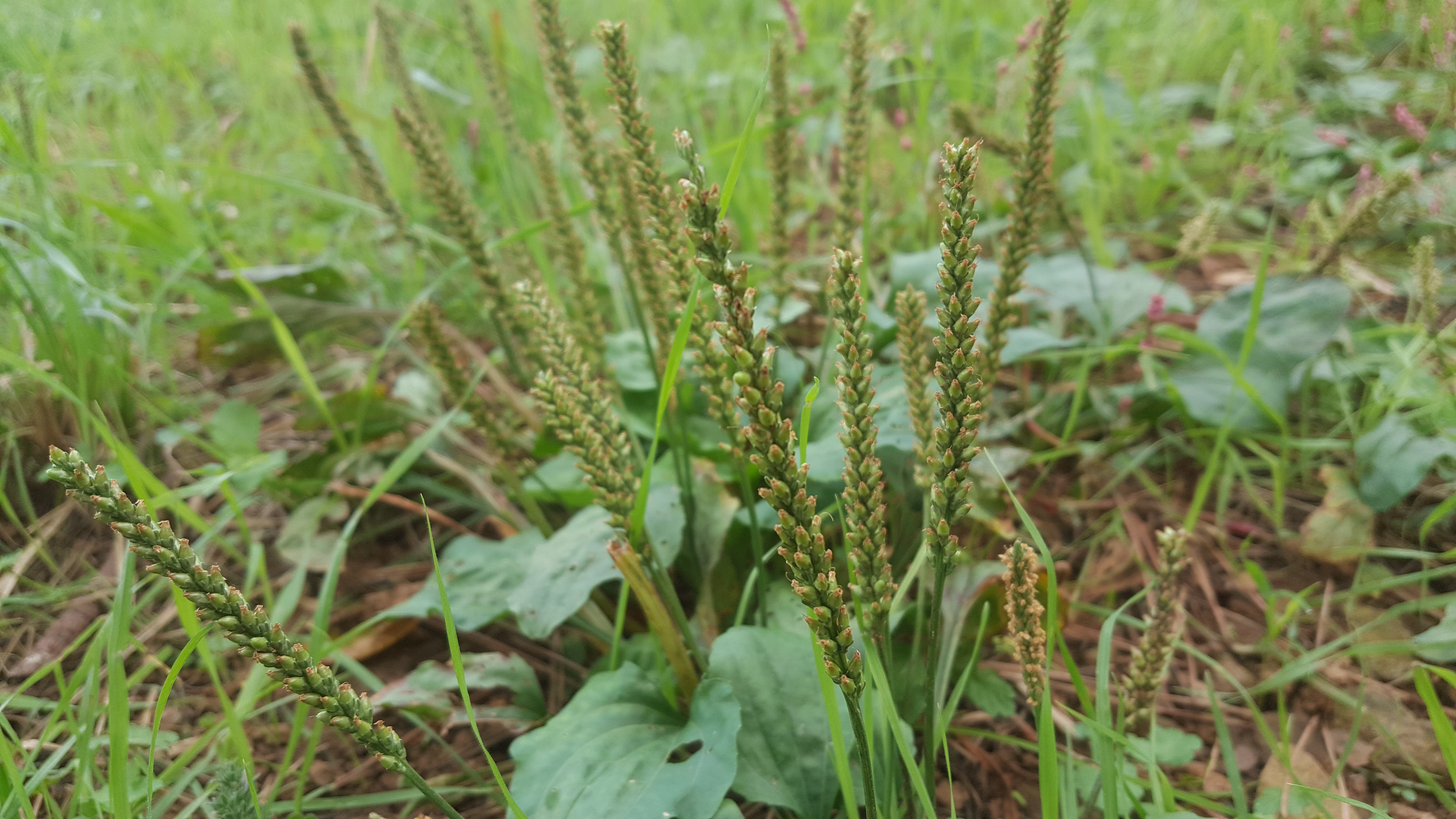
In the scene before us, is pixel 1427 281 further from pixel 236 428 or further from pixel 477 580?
pixel 236 428

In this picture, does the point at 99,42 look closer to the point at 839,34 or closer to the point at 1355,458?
the point at 839,34

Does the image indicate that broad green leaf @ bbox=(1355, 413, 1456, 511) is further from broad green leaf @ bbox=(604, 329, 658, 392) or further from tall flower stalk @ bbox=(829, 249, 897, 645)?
broad green leaf @ bbox=(604, 329, 658, 392)

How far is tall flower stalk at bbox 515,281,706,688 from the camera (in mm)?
1174

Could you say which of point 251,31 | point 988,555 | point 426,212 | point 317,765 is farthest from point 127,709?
point 251,31

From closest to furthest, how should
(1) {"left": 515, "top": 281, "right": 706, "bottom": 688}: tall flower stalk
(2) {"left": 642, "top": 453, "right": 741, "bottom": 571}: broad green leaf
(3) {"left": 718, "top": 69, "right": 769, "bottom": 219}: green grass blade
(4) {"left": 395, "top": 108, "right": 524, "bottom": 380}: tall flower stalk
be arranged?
(3) {"left": 718, "top": 69, "right": 769, "bottom": 219}: green grass blade
(1) {"left": 515, "top": 281, "right": 706, "bottom": 688}: tall flower stalk
(2) {"left": 642, "top": 453, "right": 741, "bottom": 571}: broad green leaf
(4) {"left": 395, "top": 108, "right": 524, "bottom": 380}: tall flower stalk

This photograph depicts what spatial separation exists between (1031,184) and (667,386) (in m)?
0.79

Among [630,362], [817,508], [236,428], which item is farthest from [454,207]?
[236,428]

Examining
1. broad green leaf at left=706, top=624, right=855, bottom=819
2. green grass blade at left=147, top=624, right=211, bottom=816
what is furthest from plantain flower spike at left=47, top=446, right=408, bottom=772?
broad green leaf at left=706, top=624, right=855, bottom=819

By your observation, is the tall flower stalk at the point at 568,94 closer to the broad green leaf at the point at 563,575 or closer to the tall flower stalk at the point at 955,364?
the broad green leaf at the point at 563,575

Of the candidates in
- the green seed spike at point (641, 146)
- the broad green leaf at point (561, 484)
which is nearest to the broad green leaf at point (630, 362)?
the broad green leaf at point (561, 484)

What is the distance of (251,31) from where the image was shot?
4.06 metres

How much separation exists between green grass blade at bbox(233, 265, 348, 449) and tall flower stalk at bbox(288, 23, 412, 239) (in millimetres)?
460

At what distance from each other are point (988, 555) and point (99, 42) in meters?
4.45

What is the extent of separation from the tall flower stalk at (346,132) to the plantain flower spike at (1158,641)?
191cm
